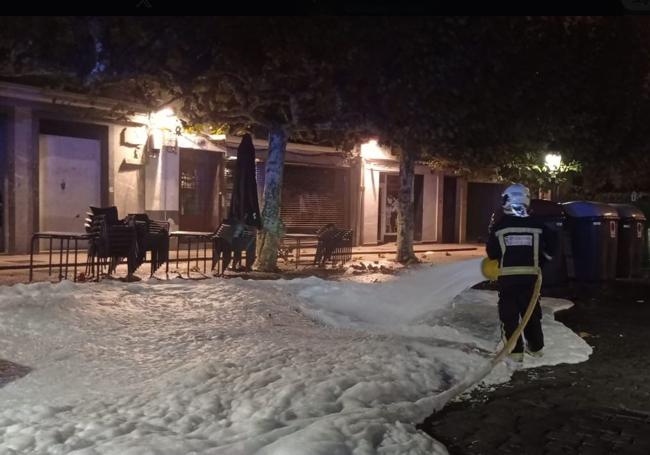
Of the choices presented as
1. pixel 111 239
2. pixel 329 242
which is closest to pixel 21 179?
pixel 111 239

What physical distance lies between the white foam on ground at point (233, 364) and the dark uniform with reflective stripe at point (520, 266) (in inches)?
14.7

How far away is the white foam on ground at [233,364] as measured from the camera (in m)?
3.84

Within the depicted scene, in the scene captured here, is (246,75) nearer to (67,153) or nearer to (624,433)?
(67,153)

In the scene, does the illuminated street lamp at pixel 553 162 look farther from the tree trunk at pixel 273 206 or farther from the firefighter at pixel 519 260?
the firefighter at pixel 519 260

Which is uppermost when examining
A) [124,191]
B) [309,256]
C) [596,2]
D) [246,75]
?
[596,2]

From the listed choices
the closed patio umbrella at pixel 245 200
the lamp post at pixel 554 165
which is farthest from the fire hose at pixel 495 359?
the lamp post at pixel 554 165

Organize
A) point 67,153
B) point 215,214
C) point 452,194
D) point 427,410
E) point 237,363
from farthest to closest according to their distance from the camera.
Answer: point 452,194 → point 215,214 → point 67,153 → point 237,363 → point 427,410

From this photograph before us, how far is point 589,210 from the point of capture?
519 inches

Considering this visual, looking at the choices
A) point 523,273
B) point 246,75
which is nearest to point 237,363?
point 523,273

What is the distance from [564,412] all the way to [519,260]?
1.90 m

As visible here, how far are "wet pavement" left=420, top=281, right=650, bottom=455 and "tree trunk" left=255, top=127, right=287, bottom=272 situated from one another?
7851mm

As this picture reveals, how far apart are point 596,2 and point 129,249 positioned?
8879 millimetres

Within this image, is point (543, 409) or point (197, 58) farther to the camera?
point (197, 58)

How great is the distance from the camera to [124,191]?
1745 centimetres
